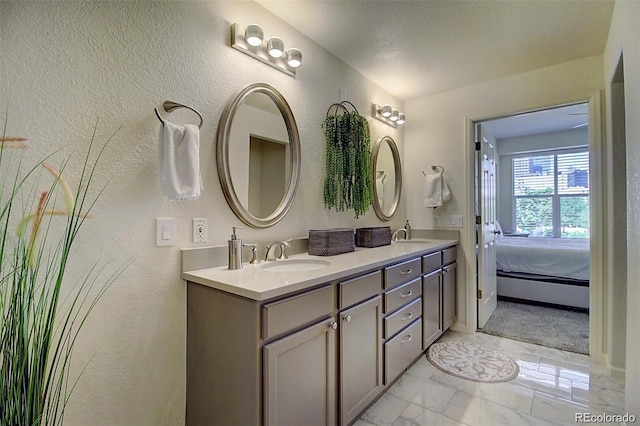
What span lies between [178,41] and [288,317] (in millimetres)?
1352

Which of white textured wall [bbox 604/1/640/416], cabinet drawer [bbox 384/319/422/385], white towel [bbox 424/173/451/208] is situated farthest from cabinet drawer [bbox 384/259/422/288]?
white textured wall [bbox 604/1/640/416]

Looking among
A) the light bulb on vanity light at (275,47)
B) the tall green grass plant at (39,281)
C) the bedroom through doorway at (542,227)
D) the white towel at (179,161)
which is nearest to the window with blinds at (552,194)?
the bedroom through doorway at (542,227)

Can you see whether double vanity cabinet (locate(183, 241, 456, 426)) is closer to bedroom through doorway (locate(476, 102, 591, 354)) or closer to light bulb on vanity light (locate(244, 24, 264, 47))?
light bulb on vanity light (locate(244, 24, 264, 47))

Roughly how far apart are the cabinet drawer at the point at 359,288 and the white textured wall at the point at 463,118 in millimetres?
1573

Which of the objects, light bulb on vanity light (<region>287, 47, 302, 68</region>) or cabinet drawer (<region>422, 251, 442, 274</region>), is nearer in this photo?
light bulb on vanity light (<region>287, 47, 302, 68</region>)

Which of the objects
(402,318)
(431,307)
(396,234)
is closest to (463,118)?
(396,234)

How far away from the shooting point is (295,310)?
1.27 m

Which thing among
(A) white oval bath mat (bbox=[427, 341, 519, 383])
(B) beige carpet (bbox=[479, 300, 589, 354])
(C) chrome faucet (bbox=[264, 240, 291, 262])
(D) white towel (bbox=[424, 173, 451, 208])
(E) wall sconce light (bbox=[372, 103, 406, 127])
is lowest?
(A) white oval bath mat (bbox=[427, 341, 519, 383])

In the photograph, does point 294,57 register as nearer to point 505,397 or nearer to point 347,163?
point 347,163

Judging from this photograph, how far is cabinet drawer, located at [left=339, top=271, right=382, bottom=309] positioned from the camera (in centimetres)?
151

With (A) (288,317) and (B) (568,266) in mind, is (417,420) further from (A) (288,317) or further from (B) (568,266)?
(B) (568,266)

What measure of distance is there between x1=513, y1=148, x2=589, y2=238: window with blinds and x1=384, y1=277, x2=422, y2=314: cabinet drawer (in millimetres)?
4490

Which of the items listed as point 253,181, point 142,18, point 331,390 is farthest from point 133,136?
point 331,390

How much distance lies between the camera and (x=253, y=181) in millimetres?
1789
